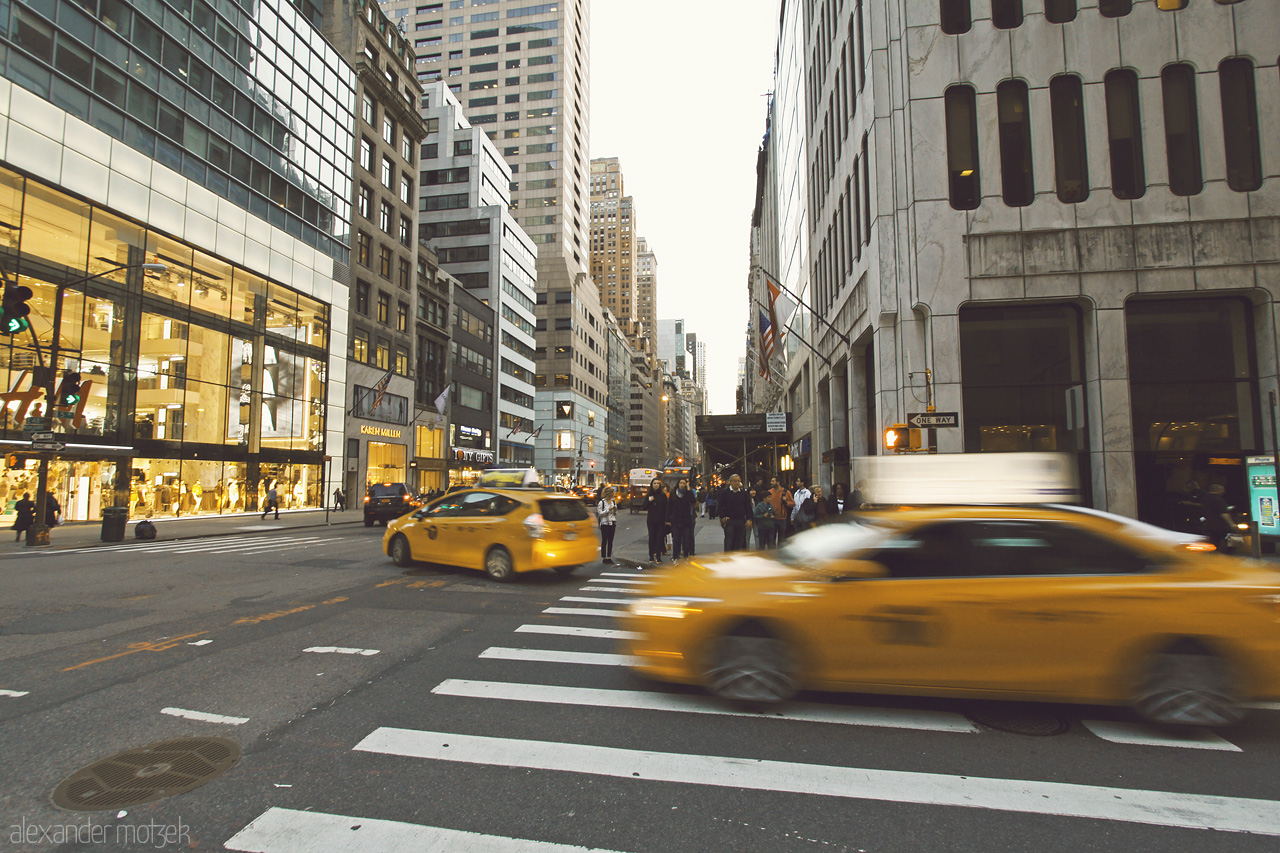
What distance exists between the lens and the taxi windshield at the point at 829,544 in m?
5.21

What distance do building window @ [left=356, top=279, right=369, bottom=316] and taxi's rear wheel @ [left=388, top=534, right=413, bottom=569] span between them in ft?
119

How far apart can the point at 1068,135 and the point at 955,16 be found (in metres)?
4.87

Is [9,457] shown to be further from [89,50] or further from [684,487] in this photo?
[684,487]

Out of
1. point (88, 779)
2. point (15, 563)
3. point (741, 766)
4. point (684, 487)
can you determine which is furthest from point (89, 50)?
point (741, 766)

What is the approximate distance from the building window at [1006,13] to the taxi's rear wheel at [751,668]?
21.3 meters

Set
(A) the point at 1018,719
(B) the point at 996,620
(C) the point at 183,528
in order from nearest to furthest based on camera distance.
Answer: (B) the point at 996,620 < (A) the point at 1018,719 < (C) the point at 183,528

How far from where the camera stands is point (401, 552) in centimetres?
1285

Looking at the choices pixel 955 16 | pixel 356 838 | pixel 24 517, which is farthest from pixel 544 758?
pixel 955 16

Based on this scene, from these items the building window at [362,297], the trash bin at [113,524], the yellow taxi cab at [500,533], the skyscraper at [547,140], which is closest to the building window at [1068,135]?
the yellow taxi cab at [500,533]

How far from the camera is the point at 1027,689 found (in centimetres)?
477

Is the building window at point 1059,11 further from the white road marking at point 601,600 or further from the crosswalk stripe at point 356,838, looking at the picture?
the crosswalk stripe at point 356,838

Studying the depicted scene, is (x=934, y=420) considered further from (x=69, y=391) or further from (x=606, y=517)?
(x=69, y=391)

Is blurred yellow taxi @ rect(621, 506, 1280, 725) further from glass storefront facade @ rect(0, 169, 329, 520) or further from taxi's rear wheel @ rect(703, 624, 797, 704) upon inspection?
glass storefront facade @ rect(0, 169, 329, 520)

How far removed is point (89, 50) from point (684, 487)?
29.7 metres
